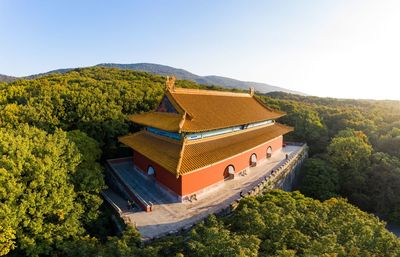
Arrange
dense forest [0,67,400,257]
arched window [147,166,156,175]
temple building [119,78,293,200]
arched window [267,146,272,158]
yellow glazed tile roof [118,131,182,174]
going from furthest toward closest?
arched window [267,146,272,158] < arched window [147,166,156,175] < temple building [119,78,293,200] < yellow glazed tile roof [118,131,182,174] < dense forest [0,67,400,257]

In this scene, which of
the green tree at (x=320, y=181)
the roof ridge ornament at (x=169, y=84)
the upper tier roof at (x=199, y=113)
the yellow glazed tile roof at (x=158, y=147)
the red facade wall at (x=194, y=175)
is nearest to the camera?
the yellow glazed tile roof at (x=158, y=147)

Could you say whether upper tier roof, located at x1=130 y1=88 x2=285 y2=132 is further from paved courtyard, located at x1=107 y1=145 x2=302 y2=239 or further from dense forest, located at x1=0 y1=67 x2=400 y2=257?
dense forest, located at x1=0 y1=67 x2=400 y2=257

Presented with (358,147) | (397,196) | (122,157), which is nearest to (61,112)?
(122,157)

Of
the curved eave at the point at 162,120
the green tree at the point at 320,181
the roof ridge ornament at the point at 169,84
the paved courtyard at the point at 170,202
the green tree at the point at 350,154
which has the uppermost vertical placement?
the roof ridge ornament at the point at 169,84

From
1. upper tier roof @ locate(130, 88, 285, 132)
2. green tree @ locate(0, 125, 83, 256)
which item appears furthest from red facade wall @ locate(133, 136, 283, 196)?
green tree @ locate(0, 125, 83, 256)

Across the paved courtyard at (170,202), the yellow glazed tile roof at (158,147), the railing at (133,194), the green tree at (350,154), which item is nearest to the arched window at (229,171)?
the paved courtyard at (170,202)

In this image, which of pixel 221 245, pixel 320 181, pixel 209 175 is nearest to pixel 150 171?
pixel 209 175

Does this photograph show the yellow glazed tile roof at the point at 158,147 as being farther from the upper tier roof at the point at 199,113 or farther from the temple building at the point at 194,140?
the upper tier roof at the point at 199,113
